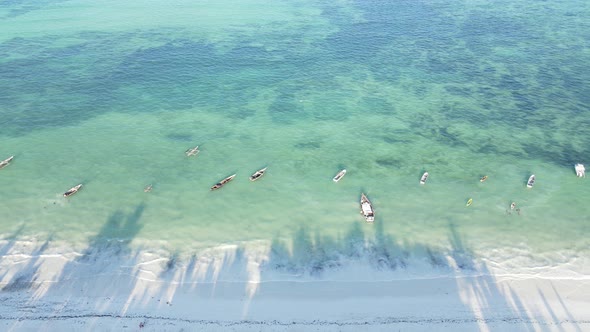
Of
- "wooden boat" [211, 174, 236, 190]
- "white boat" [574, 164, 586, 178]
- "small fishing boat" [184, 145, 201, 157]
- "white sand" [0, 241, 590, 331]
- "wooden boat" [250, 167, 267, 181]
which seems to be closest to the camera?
"white sand" [0, 241, 590, 331]

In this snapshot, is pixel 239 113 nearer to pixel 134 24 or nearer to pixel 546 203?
pixel 546 203

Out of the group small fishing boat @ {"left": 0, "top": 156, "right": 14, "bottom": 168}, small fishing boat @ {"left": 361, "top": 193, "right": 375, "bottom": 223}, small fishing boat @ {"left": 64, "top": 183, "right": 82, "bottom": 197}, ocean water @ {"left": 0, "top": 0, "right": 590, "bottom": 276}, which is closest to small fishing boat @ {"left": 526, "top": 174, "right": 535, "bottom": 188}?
ocean water @ {"left": 0, "top": 0, "right": 590, "bottom": 276}

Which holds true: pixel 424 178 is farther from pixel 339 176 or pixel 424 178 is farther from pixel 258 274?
pixel 258 274

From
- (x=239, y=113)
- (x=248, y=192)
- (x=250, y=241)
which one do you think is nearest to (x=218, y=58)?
(x=239, y=113)

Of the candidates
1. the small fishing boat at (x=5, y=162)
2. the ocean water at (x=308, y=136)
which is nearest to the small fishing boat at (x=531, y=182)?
the ocean water at (x=308, y=136)

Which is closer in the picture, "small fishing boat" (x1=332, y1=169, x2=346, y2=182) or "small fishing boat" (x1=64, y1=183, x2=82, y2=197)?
"small fishing boat" (x1=64, y1=183, x2=82, y2=197)

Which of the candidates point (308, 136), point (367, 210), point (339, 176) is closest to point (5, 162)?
point (308, 136)

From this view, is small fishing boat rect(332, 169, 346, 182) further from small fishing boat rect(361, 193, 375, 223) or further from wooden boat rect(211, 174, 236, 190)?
wooden boat rect(211, 174, 236, 190)
